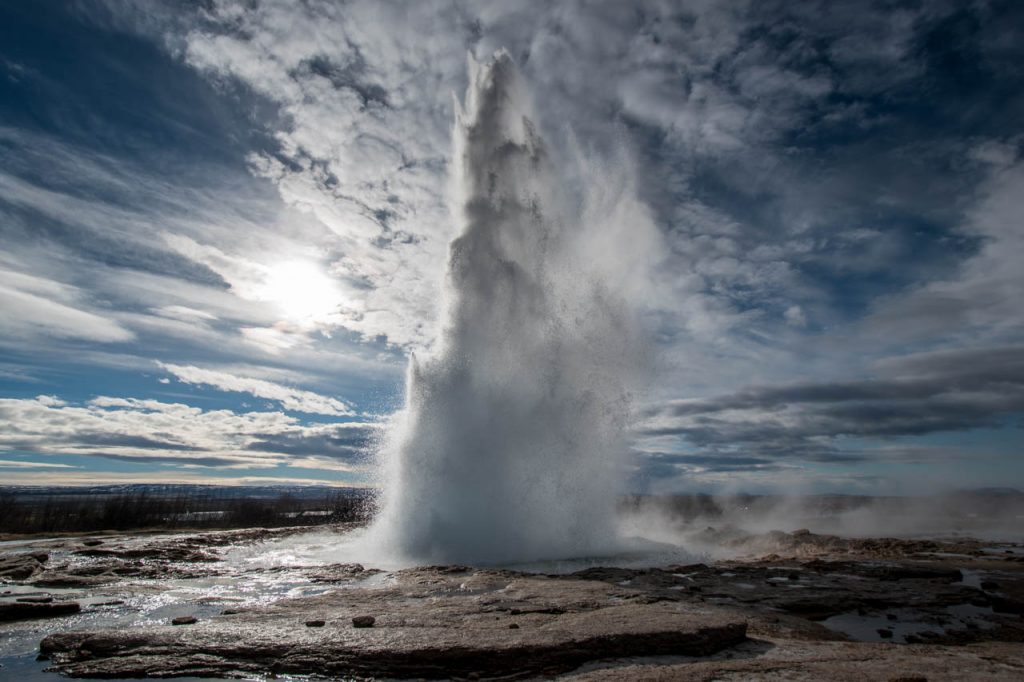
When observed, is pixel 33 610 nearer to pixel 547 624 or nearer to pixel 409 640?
pixel 409 640

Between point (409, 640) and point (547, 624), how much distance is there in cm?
233

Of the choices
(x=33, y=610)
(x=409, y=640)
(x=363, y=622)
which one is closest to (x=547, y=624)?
(x=409, y=640)

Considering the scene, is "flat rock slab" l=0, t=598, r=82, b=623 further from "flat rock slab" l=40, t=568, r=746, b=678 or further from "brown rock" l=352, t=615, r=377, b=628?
"brown rock" l=352, t=615, r=377, b=628

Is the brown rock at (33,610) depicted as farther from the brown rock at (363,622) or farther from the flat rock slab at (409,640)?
the brown rock at (363,622)

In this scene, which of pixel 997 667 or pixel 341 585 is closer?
pixel 997 667

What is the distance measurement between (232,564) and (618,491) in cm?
1464

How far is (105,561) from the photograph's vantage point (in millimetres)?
18375

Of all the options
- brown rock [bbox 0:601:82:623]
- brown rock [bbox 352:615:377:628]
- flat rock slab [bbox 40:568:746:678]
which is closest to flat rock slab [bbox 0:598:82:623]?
brown rock [bbox 0:601:82:623]

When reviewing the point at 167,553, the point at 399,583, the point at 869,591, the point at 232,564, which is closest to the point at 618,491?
the point at 869,591

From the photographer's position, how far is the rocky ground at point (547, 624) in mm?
7230

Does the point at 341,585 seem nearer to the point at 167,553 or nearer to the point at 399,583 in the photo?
the point at 399,583

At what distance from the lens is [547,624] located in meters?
8.88

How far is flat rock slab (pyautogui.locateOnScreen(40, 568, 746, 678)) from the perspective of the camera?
285 inches

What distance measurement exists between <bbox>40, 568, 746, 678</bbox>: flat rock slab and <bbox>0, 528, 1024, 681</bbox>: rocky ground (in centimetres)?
3
